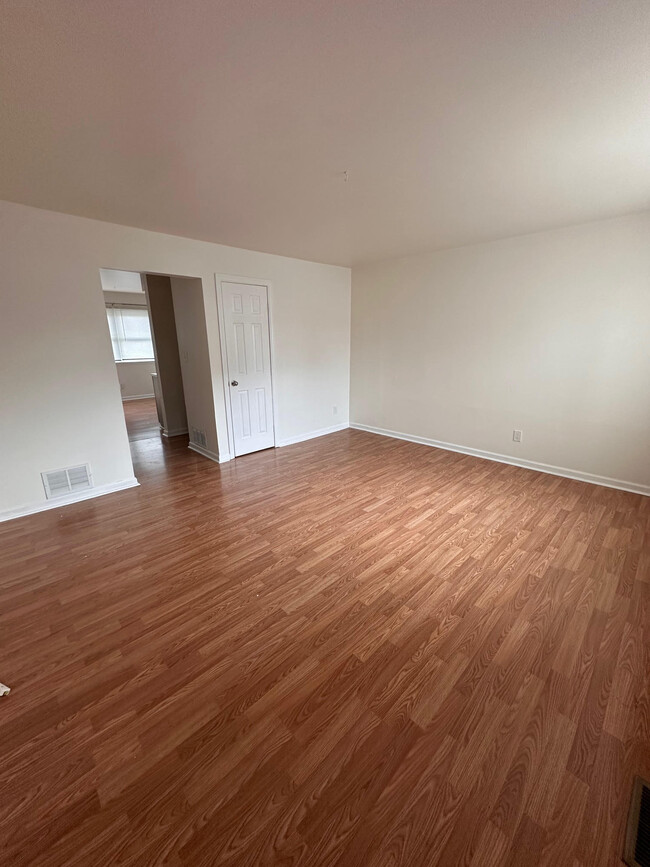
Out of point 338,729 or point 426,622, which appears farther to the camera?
point 426,622

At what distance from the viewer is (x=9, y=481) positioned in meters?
2.92

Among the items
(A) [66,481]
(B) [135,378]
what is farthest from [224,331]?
(B) [135,378]

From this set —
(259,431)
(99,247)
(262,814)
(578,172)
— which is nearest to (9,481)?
(99,247)

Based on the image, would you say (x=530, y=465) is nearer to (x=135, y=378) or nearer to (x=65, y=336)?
(x=65, y=336)

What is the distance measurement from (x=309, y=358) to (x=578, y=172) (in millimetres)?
3436

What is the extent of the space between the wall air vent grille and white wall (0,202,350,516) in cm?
6

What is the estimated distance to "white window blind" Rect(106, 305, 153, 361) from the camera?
328 inches

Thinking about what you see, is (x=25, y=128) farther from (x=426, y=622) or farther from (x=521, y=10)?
(x=426, y=622)

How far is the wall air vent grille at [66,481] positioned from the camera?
312 cm

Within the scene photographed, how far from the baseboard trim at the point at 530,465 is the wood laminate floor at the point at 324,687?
0.57m

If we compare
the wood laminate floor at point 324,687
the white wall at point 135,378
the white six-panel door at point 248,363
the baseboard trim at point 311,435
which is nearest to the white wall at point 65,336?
the white six-panel door at point 248,363

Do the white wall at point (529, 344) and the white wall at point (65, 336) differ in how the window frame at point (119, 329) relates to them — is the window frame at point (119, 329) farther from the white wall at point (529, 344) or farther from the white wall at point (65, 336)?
the white wall at point (529, 344)

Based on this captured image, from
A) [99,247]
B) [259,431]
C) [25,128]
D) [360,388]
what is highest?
[25,128]

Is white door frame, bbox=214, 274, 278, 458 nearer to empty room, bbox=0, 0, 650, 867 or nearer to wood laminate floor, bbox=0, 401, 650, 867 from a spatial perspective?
empty room, bbox=0, 0, 650, 867
